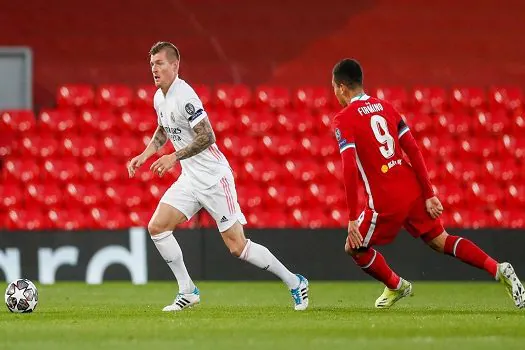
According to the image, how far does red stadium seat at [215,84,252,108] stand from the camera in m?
14.8

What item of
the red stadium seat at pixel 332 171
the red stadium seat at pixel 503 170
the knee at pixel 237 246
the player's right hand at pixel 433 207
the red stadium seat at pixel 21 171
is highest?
the red stadium seat at pixel 21 171

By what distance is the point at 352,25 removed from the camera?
632 inches

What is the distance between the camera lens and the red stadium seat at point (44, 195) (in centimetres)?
1420

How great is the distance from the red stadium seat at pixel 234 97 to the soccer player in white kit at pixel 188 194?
667 cm

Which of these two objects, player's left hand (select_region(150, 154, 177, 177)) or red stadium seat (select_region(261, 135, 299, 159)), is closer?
player's left hand (select_region(150, 154, 177, 177))

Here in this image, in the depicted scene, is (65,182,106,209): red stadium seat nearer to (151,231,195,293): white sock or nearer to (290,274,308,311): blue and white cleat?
(151,231,195,293): white sock

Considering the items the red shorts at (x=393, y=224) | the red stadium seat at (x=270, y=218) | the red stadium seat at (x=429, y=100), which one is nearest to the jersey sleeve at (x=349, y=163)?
the red shorts at (x=393, y=224)

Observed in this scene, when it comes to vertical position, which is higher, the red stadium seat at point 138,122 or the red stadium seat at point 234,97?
the red stadium seat at point 234,97

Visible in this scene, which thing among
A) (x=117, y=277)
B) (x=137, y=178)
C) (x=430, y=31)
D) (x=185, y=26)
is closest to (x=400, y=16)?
(x=430, y=31)

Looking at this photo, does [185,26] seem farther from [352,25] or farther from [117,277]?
[117,277]

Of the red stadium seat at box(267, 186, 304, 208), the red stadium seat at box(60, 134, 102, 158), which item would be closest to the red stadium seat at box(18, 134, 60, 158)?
the red stadium seat at box(60, 134, 102, 158)

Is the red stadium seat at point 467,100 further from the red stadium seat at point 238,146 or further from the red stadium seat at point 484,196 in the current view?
the red stadium seat at point 238,146

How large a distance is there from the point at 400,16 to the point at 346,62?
340 inches

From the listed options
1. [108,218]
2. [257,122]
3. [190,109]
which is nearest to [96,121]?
[108,218]
